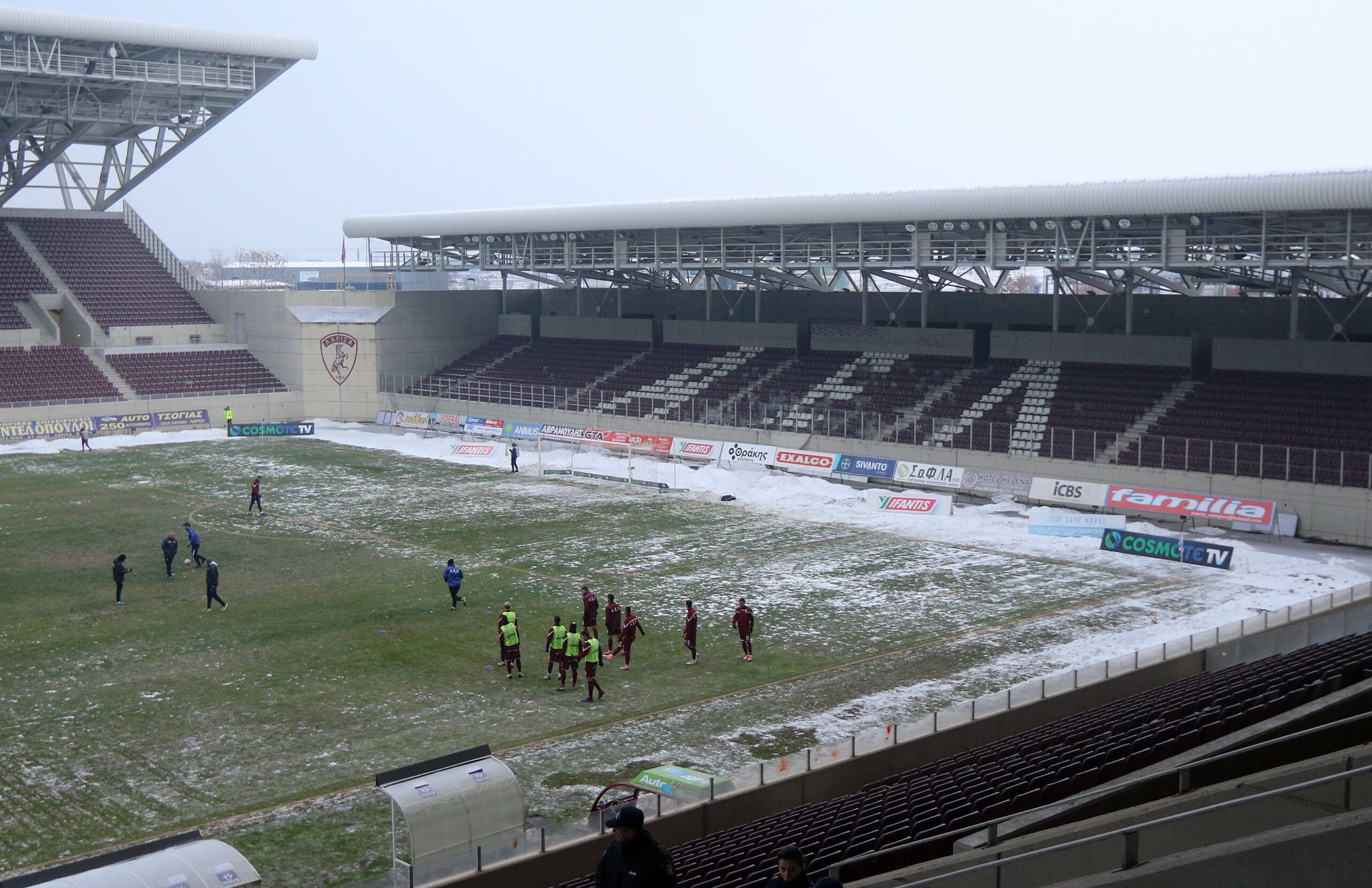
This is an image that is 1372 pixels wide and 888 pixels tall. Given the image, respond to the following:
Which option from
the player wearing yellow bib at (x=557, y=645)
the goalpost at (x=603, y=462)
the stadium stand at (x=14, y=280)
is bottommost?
the goalpost at (x=603, y=462)

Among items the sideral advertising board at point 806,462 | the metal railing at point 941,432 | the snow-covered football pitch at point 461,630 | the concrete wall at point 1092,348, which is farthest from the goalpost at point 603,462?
the concrete wall at point 1092,348

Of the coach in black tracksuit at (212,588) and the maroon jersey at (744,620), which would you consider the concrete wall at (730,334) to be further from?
the maroon jersey at (744,620)

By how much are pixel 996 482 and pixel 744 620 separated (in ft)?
68.1

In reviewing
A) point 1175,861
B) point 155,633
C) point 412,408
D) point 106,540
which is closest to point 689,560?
point 155,633

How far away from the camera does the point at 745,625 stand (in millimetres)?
23406

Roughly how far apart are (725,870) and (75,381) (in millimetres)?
54087

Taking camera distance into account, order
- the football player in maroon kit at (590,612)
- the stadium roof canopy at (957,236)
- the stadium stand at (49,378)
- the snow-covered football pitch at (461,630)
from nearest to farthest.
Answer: the snow-covered football pitch at (461,630)
the football player in maroon kit at (590,612)
the stadium roof canopy at (957,236)
the stadium stand at (49,378)

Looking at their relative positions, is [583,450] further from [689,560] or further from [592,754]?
[592,754]

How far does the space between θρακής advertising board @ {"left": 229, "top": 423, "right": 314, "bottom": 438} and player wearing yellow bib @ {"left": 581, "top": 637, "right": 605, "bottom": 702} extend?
39976mm

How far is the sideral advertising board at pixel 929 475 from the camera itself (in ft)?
141

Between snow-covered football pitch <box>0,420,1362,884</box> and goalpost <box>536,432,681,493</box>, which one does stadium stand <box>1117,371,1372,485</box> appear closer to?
snow-covered football pitch <box>0,420,1362,884</box>

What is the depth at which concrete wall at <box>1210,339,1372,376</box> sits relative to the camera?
41.7 m

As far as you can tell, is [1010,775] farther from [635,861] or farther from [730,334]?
[730,334]

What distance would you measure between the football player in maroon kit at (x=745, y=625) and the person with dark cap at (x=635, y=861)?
50.1 ft
